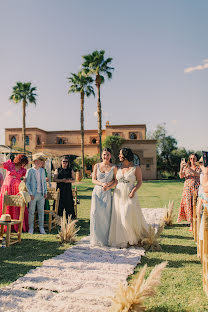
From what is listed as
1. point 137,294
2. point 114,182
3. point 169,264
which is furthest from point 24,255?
point 137,294

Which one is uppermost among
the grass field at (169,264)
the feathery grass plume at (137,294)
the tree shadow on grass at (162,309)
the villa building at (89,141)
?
the villa building at (89,141)

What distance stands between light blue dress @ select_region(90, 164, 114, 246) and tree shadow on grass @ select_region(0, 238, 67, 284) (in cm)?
74

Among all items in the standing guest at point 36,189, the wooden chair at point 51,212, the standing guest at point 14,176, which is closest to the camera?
the standing guest at point 14,176

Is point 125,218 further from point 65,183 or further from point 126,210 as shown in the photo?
point 65,183

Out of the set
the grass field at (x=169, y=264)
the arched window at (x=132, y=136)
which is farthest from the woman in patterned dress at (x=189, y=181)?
the arched window at (x=132, y=136)

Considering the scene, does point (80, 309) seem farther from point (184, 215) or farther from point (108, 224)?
point (184, 215)

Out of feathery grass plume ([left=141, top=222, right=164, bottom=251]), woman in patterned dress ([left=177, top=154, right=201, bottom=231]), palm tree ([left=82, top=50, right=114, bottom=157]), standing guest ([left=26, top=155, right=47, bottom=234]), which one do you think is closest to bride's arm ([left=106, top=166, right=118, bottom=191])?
feathery grass plume ([left=141, top=222, right=164, bottom=251])


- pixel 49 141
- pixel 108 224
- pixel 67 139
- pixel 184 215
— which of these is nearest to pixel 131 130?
pixel 67 139

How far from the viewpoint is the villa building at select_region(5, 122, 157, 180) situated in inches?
1395

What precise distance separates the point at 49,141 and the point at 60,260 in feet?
126

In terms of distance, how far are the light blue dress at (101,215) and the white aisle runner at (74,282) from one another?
0.32 meters

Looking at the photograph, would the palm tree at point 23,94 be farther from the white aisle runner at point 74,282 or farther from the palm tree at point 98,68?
the white aisle runner at point 74,282

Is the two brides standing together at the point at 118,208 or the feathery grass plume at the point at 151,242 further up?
the two brides standing together at the point at 118,208

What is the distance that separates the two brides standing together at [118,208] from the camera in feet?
18.9
